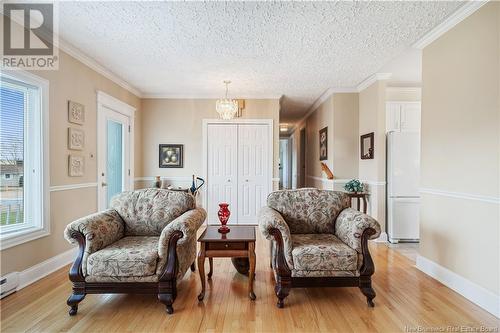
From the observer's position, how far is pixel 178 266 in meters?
2.16

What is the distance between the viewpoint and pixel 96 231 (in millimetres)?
2152

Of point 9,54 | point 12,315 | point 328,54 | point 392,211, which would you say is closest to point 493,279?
point 392,211

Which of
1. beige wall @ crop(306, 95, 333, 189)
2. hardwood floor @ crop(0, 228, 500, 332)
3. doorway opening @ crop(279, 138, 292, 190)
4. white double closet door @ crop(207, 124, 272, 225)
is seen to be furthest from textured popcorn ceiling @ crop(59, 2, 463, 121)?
doorway opening @ crop(279, 138, 292, 190)

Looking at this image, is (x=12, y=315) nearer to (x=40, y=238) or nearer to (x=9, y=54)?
(x=40, y=238)

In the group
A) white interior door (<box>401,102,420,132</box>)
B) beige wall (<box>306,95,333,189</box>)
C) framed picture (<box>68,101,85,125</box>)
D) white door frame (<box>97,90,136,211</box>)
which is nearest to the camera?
framed picture (<box>68,101,85,125</box>)

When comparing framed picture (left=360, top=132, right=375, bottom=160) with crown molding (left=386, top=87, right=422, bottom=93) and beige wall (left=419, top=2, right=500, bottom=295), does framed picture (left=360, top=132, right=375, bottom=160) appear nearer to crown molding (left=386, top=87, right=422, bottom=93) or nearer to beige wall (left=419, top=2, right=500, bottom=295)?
crown molding (left=386, top=87, right=422, bottom=93)

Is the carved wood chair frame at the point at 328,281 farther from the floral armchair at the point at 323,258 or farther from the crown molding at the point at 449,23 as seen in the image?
the crown molding at the point at 449,23

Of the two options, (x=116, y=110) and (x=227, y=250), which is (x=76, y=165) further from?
(x=227, y=250)

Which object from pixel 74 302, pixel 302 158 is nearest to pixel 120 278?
pixel 74 302

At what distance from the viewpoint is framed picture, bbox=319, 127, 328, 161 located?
5.21 m

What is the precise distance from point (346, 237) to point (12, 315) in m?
2.74

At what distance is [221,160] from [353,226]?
10.9ft

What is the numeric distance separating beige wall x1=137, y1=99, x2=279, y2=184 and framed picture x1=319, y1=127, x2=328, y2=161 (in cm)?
96

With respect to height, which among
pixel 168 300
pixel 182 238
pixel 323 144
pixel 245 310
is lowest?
pixel 245 310
